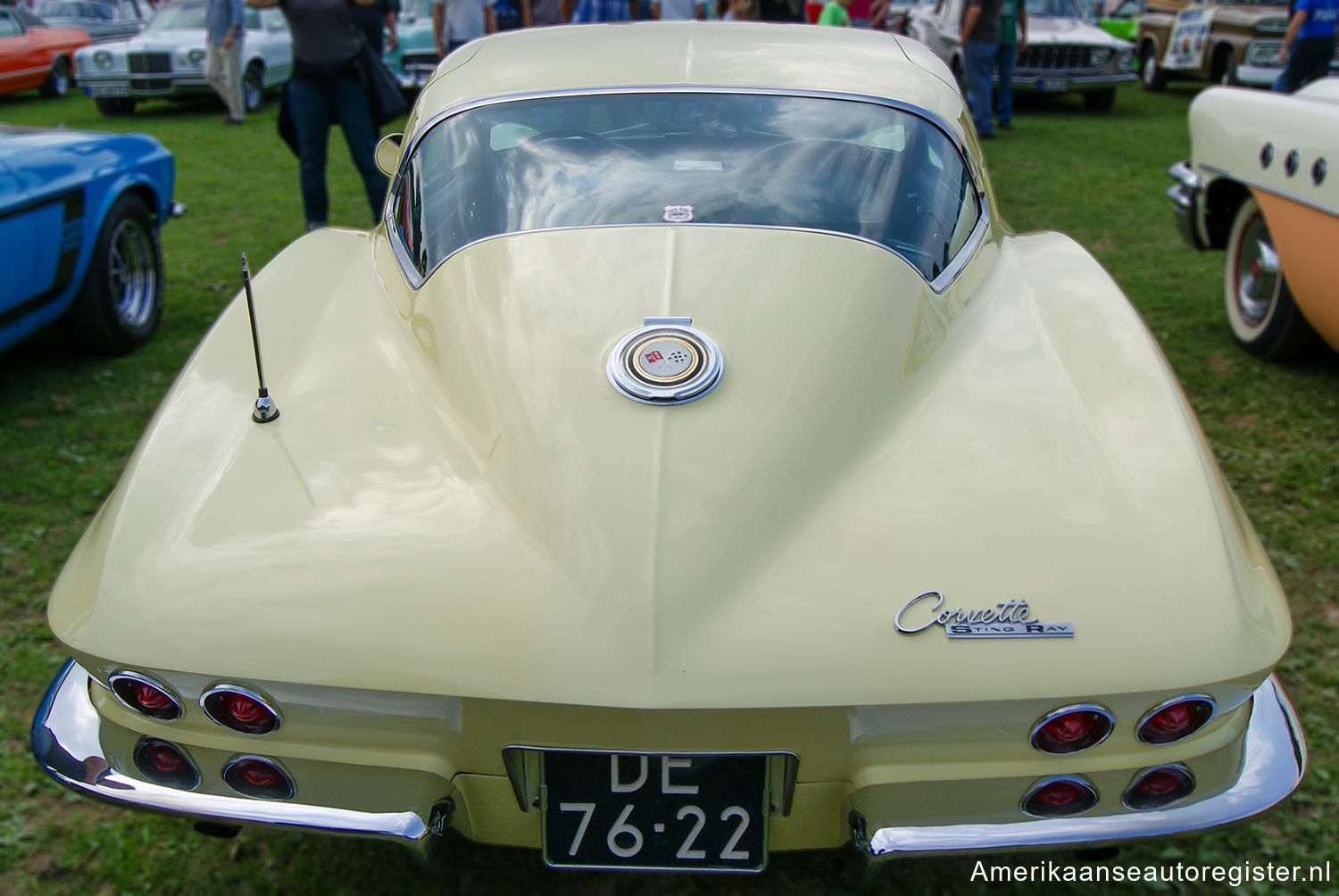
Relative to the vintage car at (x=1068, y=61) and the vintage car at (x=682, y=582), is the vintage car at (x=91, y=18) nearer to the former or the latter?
the vintage car at (x=1068, y=61)

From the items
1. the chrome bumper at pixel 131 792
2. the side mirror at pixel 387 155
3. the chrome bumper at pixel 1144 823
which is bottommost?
the chrome bumper at pixel 131 792

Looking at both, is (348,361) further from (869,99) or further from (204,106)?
(204,106)

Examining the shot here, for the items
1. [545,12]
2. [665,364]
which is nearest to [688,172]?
[665,364]

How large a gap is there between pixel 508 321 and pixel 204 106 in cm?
1402

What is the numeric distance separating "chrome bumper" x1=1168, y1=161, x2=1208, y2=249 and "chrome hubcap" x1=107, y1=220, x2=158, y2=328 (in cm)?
491

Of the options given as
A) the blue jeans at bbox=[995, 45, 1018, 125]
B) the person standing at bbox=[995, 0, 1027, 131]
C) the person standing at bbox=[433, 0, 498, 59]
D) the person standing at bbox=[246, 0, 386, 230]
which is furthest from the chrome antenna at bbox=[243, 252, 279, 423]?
the blue jeans at bbox=[995, 45, 1018, 125]

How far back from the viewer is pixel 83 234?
177 inches

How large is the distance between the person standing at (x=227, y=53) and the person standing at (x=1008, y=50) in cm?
776

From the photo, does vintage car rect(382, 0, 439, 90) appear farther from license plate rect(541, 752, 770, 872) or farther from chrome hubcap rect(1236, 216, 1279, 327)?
license plate rect(541, 752, 770, 872)

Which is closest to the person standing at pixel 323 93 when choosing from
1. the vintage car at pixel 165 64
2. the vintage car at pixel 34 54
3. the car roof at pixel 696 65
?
the car roof at pixel 696 65

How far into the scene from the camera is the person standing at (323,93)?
18.2 feet

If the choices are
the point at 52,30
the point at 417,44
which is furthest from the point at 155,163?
the point at 52,30

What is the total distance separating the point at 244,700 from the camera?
5.60 ft

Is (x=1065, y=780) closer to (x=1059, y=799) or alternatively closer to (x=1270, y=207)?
(x=1059, y=799)
